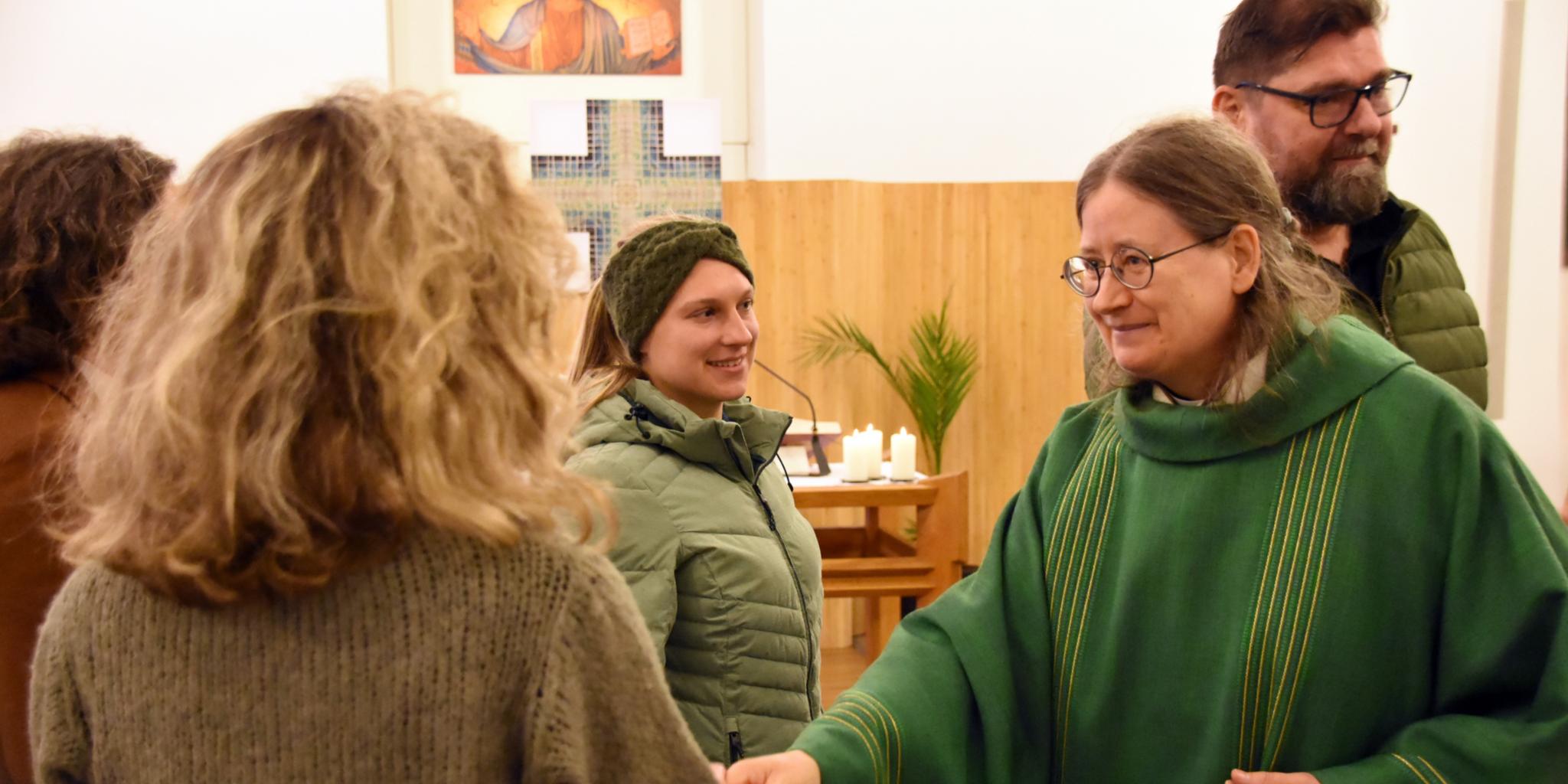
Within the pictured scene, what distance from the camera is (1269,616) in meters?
1.56

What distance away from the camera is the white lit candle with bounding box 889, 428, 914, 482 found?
15.4ft

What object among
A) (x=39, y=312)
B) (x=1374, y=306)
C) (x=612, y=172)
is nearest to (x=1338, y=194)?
(x=1374, y=306)

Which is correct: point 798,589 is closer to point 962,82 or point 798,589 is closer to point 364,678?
point 364,678

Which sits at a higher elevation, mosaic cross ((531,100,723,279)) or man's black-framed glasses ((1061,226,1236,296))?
mosaic cross ((531,100,723,279))

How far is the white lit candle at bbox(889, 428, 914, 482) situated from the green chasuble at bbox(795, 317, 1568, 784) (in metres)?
2.88

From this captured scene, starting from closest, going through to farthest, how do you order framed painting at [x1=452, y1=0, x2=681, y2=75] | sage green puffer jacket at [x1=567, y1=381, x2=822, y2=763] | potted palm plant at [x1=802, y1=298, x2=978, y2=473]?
sage green puffer jacket at [x1=567, y1=381, x2=822, y2=763], potted palm plant at [x1=802, y1=298, x2=978, y2=473], framed painting at [x1=452, y1=0, x2=681, y2=75]

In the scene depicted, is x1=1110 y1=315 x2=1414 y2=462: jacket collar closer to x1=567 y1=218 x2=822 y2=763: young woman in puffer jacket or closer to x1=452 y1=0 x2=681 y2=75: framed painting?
x1=567 y1=218 x2=822 y2=763: young woman in puffer jacket

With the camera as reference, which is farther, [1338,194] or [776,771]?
[1338,194]

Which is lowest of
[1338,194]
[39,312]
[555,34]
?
[39,312]

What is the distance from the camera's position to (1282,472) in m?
1.59

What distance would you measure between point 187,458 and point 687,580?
1.15m

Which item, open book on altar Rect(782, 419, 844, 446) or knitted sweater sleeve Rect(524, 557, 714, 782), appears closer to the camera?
knitted sweater sleeve Rect(524, 557, 714, 782)

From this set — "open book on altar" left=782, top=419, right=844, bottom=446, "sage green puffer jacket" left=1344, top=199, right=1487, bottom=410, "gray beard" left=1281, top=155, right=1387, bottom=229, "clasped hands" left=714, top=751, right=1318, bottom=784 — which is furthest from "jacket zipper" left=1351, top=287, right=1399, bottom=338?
"open book on altar" left=782, top=419, right=844, bottom=446

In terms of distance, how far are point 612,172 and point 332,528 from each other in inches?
253
